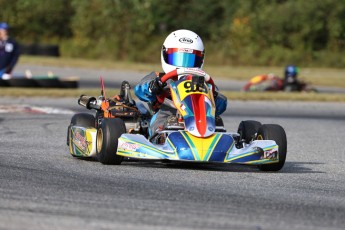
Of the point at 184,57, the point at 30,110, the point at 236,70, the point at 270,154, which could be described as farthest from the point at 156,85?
the point at 236,70

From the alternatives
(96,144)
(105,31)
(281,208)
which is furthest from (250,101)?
(105,31)

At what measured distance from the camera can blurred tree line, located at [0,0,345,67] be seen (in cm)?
3684

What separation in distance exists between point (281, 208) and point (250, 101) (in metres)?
13.0

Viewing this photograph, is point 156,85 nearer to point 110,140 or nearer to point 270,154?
point 110,140

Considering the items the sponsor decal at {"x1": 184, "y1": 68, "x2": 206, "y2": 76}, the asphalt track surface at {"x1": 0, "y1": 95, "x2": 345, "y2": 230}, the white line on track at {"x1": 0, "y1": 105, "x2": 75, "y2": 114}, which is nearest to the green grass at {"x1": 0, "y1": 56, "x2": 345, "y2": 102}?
the white line on track at {"x1": 0, "y1": 105, "x2": 75, "y2": 114}

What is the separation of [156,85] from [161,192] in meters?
2.46

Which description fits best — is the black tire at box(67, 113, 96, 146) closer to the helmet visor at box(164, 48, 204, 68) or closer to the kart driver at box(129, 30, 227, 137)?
the kart driver at box(129, 30, 227, 137)

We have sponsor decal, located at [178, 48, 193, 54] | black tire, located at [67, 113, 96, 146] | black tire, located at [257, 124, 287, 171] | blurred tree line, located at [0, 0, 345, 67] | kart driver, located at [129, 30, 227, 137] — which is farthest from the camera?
blurred tree line, located at [0, 0, 345, 67]

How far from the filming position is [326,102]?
19562 millimetres

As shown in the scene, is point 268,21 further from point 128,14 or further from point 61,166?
point 61,166

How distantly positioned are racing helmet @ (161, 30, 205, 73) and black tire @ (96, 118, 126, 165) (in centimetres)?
104

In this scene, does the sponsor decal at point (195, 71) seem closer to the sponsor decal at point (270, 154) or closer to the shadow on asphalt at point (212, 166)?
the shadow on asphalt at point (212, 166)

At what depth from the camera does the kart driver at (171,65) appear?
29.7ft

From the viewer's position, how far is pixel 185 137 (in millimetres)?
8219
